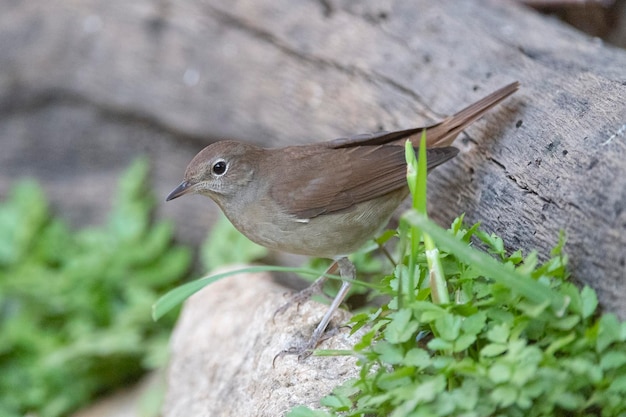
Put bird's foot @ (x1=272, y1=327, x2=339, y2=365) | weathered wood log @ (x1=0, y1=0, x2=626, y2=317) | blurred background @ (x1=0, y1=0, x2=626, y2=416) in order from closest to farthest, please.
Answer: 1. weathered wood log @ (x1=0, y1=0, x2=626, y2=317)
2. bird's foot @ (x1=272, y1=327, x2=339, y2=365)
3. blurred background @ (x1=0, y1=0, x2=626, y2=416)

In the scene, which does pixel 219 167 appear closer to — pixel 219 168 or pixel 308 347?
pixel 219 168

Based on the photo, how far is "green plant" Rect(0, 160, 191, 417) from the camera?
582 cm

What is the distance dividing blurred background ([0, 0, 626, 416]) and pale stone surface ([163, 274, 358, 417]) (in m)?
0.81

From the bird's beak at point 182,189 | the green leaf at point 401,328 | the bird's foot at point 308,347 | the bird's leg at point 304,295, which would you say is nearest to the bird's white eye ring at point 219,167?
the bird's beak at point 182,189

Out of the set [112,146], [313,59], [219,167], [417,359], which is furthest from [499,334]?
[112,146]

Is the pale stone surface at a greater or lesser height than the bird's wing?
lesser

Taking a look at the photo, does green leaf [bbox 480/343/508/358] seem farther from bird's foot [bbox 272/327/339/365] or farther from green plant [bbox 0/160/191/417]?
green plant [bbox 0/160/191/417]

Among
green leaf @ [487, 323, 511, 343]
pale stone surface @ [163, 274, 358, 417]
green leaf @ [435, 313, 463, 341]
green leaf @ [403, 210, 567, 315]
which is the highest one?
green leaf @ [403, 210, 567, 315]

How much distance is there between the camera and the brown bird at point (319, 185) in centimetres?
407

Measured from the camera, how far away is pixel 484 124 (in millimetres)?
4176

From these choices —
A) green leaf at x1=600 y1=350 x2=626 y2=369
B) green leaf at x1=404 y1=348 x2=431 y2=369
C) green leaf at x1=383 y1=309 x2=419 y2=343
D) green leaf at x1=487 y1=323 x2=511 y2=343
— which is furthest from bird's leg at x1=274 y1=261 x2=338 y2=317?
green leaf at x1=600 y1=350 x2=626 y2=369

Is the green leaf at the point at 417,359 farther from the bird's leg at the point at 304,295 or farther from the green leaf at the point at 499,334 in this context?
the bird's leg at the point at 304,295

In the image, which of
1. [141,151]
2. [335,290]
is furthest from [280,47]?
[335,290]

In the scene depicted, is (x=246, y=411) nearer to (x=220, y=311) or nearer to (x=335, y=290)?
(x=335, y=290)
